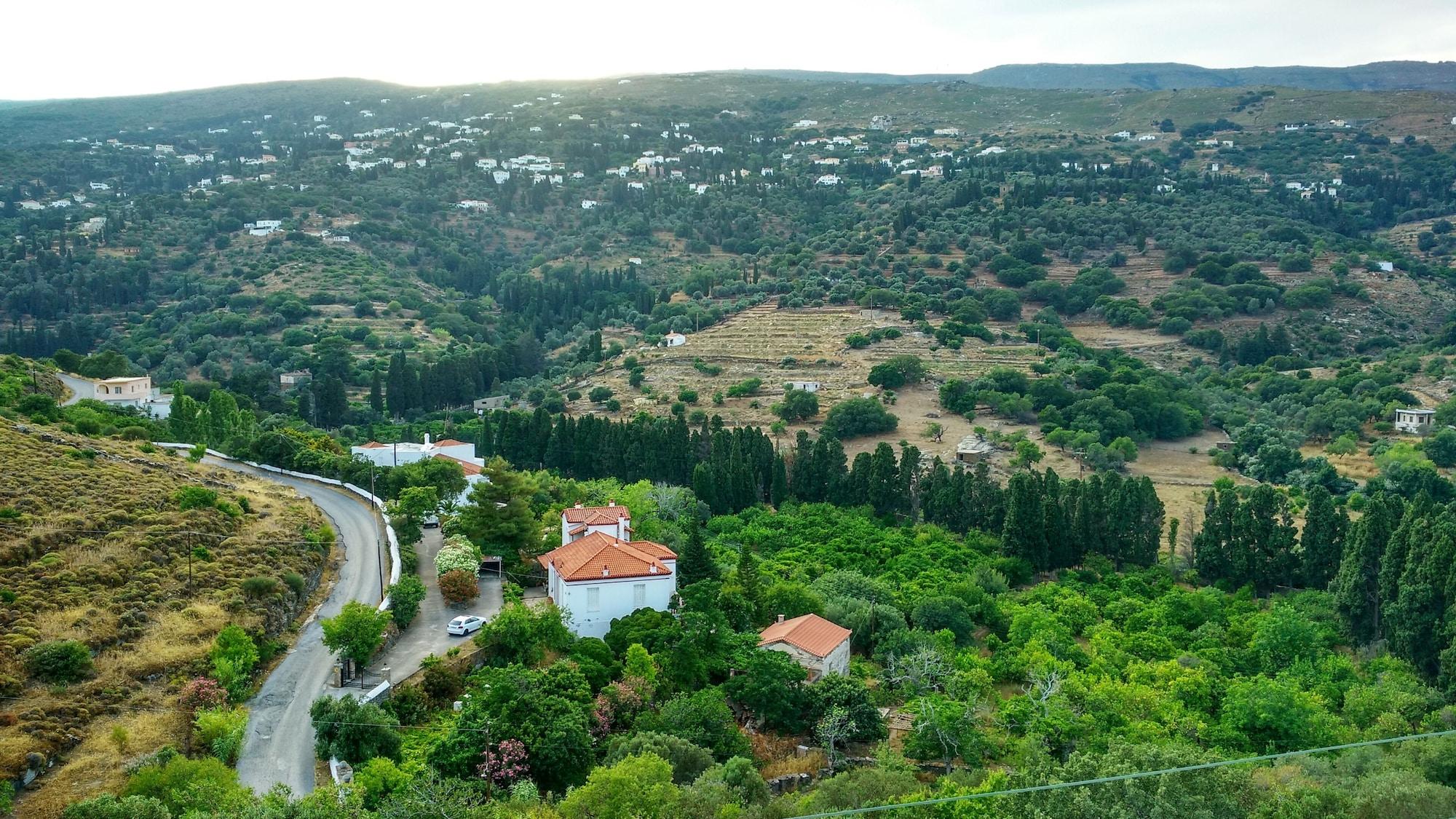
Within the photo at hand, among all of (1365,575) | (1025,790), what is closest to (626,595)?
(1025,790)

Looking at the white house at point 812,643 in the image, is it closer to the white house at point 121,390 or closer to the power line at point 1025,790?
the power line at point 1025,790

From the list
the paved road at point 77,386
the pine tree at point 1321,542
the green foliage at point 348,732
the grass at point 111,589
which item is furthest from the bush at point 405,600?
the paved road at point 77,386

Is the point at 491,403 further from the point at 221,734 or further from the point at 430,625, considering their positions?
the point at 221,734

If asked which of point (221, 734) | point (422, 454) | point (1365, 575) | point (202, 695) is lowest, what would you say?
point (1365, 575)

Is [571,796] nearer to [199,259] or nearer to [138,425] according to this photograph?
[138,425]

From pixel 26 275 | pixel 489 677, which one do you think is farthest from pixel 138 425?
pixel 26 275
